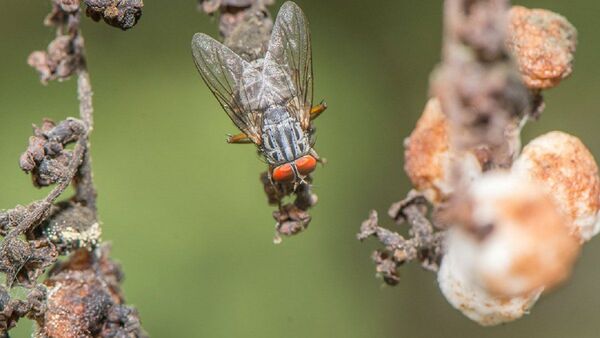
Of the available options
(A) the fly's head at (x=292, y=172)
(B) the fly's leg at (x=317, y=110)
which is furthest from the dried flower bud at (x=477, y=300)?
(B) the fly's leg at (x=317, y=110)

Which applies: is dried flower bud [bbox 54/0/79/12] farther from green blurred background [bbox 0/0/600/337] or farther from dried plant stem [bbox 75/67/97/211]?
green blurred background [bbox 0/0/600/337]

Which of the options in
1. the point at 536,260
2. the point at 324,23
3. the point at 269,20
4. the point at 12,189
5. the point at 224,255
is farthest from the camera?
the point at 324,23

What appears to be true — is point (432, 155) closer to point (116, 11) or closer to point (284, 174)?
point (284, 174)

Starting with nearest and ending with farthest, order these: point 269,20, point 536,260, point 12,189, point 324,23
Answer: point 536,260 < point 269,20 < point 12,189 < point 324,23

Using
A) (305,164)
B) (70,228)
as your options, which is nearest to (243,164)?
(305,164)

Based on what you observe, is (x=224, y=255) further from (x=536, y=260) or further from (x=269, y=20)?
(x=536, y=260)

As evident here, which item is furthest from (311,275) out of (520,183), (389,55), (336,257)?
(520,183)

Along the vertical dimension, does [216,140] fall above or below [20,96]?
below
